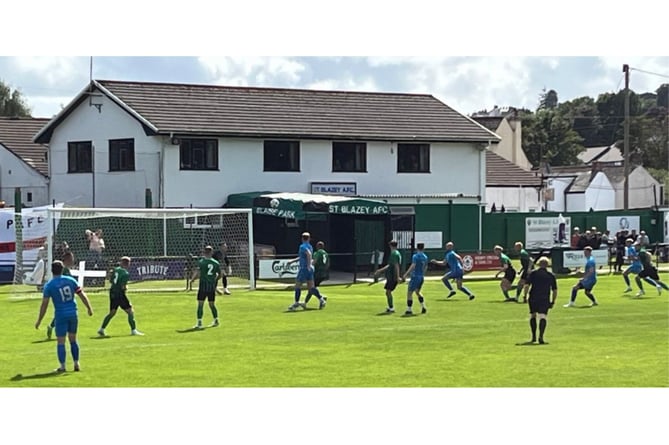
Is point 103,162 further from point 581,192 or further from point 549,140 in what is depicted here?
point 549,140

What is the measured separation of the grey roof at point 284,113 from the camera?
142 ft

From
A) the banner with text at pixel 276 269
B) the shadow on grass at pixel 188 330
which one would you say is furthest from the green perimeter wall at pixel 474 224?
the shadow on grass at pixel 188 330

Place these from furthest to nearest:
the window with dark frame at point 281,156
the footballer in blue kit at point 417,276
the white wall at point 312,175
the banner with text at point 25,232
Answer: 1. the window with dark frame at point 281,156
2. the white wall at point 312,175
3. the banner with text at point 25,232
4. the footballer in blue kit at point 417,276

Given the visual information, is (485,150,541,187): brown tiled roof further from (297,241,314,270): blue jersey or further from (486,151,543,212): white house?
(297,241,314,270): blue jersey

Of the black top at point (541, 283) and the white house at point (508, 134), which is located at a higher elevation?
the white house at point (508, 134)

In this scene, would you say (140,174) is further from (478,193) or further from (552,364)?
(552,364)

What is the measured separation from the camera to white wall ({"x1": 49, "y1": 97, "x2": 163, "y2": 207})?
42.5 m

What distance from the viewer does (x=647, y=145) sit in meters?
114

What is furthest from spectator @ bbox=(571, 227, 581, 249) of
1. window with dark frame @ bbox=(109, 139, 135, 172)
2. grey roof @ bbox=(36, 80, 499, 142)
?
window with dark frame @ bbox=(109, 139, 135, 172)

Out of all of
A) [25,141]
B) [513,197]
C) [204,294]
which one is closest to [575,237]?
[513,197]

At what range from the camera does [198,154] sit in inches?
1687

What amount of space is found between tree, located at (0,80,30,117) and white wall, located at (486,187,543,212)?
127 ft

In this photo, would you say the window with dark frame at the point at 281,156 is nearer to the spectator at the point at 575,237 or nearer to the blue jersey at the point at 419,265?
the spectator at the point at 575,237

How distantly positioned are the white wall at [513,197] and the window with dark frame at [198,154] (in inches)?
1009
